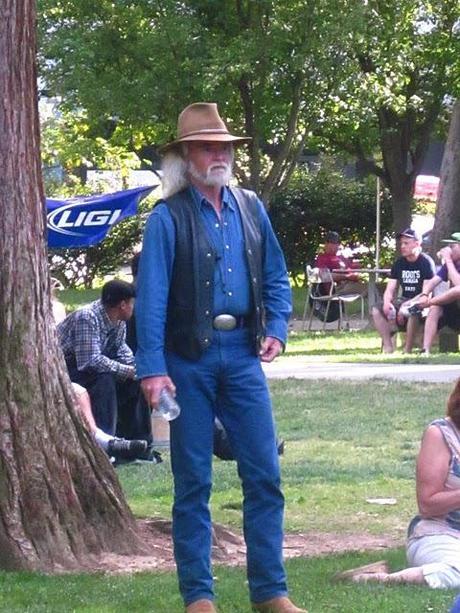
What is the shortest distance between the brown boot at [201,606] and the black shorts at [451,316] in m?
12.0

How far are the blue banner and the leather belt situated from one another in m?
14.1

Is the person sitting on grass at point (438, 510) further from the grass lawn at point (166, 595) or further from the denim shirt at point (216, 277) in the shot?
the denim shirt at point (216, 277)

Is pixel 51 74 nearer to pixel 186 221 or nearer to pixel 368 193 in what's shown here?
pixel 368 193

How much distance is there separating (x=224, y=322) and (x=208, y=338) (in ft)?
0.30

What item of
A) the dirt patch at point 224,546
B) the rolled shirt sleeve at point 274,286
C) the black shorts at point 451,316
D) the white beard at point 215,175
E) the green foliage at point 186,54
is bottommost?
the dirt patch at point 224,546

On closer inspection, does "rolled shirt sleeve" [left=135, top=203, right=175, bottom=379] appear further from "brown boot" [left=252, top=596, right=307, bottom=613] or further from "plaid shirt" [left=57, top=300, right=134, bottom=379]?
"plaid shirt" [left=57, top=300, right=134, bottom=379]

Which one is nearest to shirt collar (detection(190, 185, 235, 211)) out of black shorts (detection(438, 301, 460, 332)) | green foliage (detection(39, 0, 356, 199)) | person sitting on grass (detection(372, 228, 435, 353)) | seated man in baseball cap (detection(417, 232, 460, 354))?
seated man in baseball cap (detection(417, 232, 460, 354))

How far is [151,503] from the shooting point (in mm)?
8266

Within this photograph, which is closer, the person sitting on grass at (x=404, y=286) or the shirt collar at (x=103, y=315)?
the shirt collar at (x=103, y=315)

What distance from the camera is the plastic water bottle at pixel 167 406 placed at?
5.12m

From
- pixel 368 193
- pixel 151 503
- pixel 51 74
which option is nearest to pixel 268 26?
pixel 51 74

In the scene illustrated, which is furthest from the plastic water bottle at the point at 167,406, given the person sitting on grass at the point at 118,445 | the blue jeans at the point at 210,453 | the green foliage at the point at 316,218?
the green foliage at the point at 316,218

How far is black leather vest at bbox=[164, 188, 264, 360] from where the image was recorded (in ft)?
17.3

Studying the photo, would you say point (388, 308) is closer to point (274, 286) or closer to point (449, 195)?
point (449, 195)
